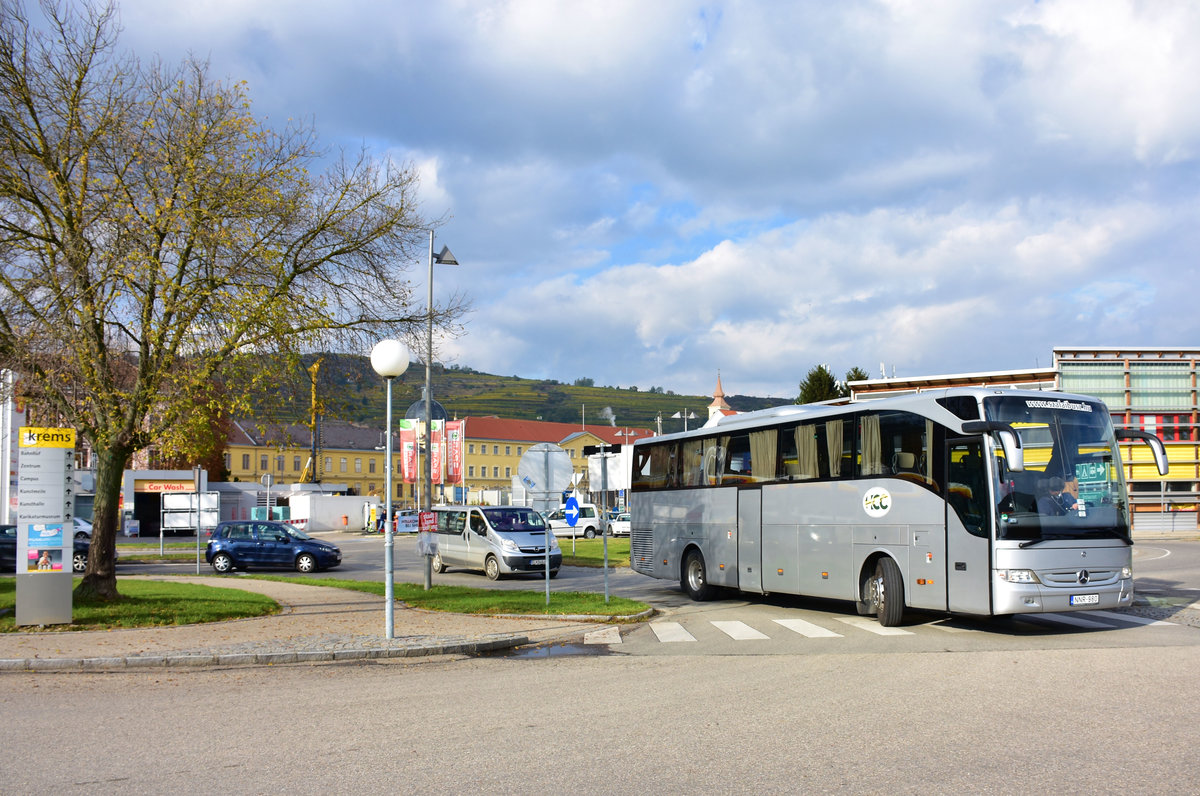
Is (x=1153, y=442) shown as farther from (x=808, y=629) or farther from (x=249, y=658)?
(x=249, y=658)

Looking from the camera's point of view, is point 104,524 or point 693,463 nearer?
point 104,524

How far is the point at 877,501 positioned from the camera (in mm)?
14031

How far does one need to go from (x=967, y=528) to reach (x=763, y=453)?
510 cm

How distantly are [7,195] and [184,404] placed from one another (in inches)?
169

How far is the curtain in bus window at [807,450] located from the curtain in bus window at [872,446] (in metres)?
1.25

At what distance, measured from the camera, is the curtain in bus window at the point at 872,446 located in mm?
14126

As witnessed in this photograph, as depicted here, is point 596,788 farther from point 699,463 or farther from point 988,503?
point 699,463

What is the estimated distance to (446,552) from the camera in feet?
88.3

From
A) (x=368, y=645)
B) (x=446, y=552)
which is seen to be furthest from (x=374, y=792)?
(x=446, y=552)

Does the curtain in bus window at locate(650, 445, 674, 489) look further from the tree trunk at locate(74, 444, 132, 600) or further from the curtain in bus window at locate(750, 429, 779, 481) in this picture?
the tree trunk at locate(74, 444, 132, 600)

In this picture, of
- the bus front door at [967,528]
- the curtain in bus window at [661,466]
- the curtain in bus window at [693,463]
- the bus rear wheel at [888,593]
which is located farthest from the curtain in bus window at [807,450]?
the curtain in bus window at [661,466]

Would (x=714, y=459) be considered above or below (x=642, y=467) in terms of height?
above

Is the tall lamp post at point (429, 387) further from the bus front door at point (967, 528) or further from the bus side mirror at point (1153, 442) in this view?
the bus side mirror at point (1153, 442)

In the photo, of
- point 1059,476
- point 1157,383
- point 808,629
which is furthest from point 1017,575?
point 1157,383
